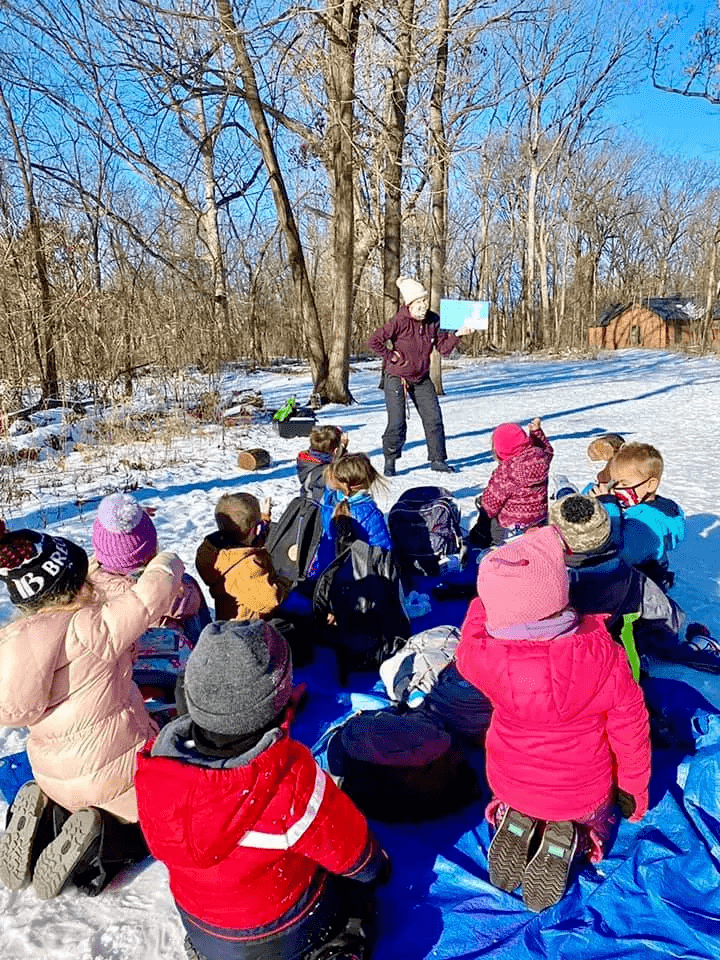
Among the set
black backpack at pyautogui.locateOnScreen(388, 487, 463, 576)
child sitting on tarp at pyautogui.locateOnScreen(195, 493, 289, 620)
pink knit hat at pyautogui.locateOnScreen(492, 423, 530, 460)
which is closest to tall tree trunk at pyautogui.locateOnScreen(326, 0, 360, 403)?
pink knit hat at pyautogui.locateOnScreen(492, 423, 530, 460)

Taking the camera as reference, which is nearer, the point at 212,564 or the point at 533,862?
the point at 533,862

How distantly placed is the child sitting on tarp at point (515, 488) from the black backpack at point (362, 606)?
99 cm

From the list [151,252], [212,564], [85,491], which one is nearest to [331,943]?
[212,564]

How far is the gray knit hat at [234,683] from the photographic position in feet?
4.48

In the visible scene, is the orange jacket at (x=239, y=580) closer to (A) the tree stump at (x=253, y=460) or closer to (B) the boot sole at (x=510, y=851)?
(B) the boot sole at (x=510, y=851)

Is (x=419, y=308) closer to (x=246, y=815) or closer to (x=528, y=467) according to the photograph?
(x=528, y=467)

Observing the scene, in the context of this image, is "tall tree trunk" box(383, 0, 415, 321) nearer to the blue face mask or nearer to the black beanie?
the blue face mask

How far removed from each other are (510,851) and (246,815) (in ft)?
3.11

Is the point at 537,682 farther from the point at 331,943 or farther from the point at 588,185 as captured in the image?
the point at 588,185

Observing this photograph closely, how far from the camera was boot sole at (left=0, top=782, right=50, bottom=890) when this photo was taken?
1.87m

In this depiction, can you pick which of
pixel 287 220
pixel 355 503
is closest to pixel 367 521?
pixel 355 503

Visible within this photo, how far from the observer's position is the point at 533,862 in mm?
1855

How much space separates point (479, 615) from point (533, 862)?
71 centimetres

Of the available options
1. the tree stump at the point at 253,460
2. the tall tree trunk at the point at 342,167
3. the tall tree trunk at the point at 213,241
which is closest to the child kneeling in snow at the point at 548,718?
the tree stump at the point at 253,460
